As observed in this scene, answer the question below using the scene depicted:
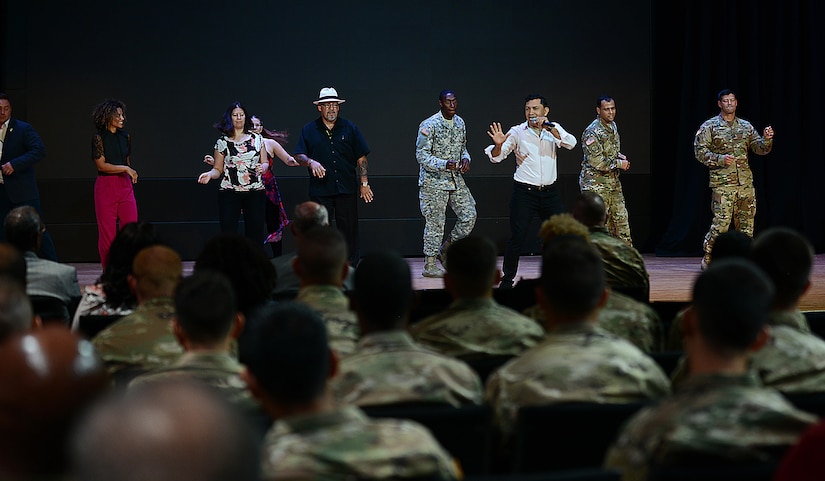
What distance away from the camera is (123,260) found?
435 centimetres

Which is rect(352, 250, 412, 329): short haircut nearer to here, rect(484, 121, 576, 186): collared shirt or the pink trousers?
rect(484, 121, 576, 186): collared shirt

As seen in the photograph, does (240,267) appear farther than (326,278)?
Yes

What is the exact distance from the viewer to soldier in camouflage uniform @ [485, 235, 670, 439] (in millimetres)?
2465

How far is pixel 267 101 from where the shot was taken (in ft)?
35.7

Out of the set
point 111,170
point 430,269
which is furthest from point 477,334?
point 430,269

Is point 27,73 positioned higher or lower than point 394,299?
higher

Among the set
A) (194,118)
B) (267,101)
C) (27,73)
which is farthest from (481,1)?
(27,73)

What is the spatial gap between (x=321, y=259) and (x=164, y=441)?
2.51 m

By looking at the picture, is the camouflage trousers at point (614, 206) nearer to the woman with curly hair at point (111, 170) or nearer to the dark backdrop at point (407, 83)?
the dark backdrop at point (407, 83)

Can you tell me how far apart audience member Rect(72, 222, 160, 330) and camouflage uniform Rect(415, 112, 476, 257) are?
16.2 feet

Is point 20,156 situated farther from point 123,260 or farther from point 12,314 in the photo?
point 12,314

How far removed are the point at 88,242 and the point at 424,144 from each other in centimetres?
390

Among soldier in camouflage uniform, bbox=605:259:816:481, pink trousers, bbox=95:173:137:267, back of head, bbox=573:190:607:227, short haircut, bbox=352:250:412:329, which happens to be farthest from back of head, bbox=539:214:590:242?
pink trousers, bbox=95:173:137:267

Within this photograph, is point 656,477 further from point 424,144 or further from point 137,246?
point 424,144
